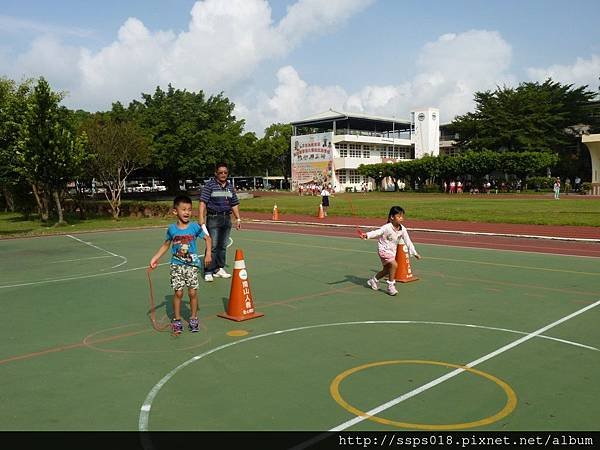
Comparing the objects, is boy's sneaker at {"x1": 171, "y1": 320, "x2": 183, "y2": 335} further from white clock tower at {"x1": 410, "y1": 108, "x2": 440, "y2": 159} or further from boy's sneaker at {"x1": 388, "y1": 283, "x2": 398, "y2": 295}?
white clock tower at {"x1": 410, "y1": 108, "x2": 440, "y2": 159}

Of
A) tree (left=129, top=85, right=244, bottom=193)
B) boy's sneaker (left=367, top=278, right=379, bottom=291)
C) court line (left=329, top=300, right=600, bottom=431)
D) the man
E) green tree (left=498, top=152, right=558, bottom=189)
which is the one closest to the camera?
court line (left=329, top=300, right=600, bottom=431)

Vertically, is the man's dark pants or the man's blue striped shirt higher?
the man's blue striped shirt

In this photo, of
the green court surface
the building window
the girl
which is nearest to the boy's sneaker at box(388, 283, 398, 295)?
the girl

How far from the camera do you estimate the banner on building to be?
253 feet

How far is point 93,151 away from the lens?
3256 cm

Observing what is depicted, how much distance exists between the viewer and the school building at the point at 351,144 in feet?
253

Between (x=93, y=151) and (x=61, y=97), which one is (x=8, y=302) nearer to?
(x=61, y=97)

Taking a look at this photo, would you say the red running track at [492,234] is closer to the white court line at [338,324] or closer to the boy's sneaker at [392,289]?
the boy's sneaker at [392,289]

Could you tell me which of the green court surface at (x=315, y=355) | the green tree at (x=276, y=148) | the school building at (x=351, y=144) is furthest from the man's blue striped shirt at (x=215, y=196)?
the green tree at (x=276, y=148)

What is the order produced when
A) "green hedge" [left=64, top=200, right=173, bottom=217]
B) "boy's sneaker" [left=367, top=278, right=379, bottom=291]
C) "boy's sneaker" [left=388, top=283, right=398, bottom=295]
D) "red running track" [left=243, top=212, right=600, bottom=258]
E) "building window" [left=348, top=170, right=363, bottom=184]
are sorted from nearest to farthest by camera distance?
"boy's sneaker" [left=388, top=283, right=398, bottom=295] → "boy's sneaker" [left=367, top=278, right=379, bottom=291] → "red running track" [left=243, top=212, right=600, bottom=258] → "green hedge" [left=64, top=200, right=173, bottom=217] → "building window" [left=348, top=170, right=363, bottom=184]

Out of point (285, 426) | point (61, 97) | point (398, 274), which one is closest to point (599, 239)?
point (398, 274)

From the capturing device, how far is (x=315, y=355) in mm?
5930

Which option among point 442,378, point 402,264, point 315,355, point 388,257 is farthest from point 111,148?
point 442,378

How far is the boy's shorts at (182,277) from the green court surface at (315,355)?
66 cm
